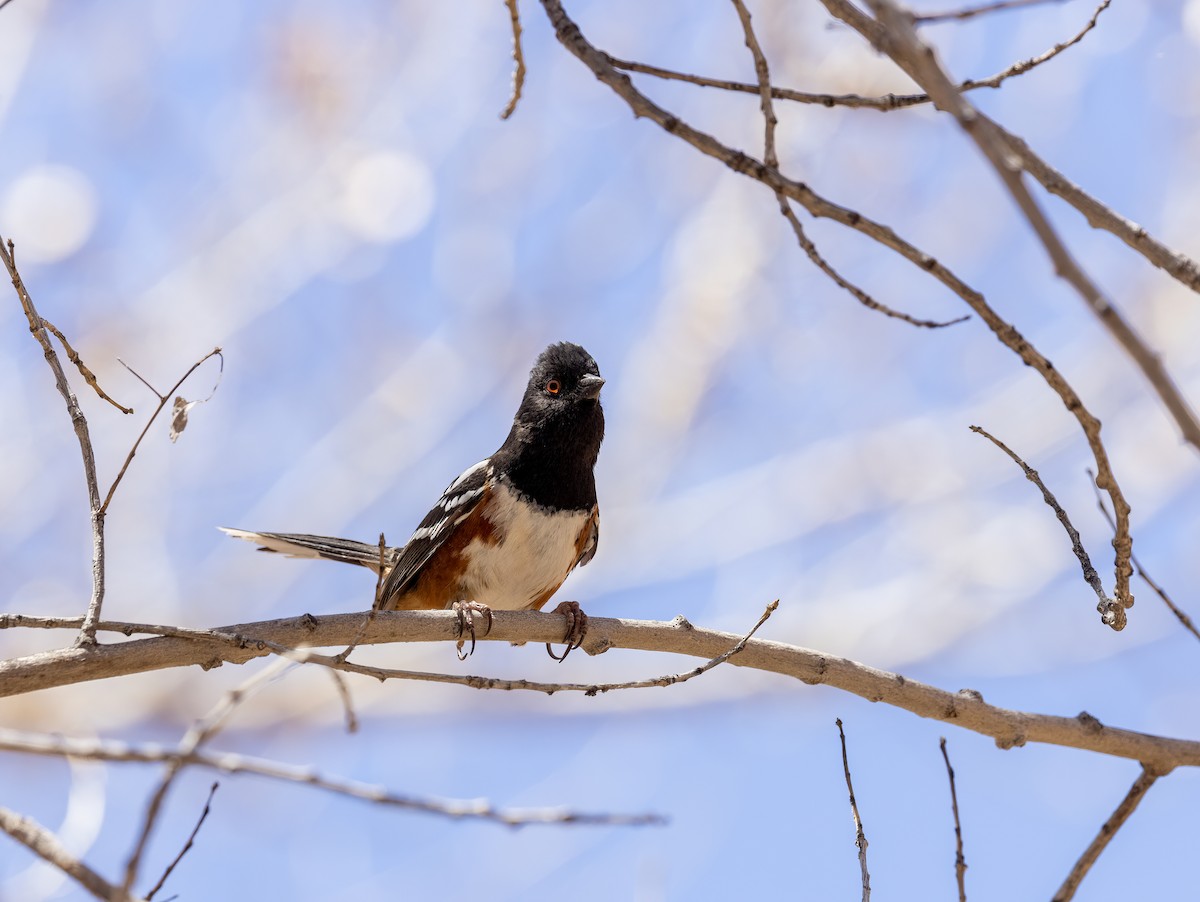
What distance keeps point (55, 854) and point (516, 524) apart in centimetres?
289

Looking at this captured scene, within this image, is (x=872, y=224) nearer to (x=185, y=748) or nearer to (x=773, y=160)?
(x=773, y=160)

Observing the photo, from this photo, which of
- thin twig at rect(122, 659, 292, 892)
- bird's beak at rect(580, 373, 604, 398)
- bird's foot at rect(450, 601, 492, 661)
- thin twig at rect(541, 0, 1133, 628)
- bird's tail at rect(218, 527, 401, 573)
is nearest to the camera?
thin twig at rect(122, 659, 292, 892)

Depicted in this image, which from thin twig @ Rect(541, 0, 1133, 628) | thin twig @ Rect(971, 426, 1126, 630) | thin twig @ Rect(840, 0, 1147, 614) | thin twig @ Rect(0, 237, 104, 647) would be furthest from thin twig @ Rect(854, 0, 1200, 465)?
thin twig @ Rect(0, 237, 104, 647)

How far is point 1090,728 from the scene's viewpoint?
298cm

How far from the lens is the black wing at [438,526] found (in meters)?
4.57

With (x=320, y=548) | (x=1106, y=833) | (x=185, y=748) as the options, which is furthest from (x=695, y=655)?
(x=320, y=548)

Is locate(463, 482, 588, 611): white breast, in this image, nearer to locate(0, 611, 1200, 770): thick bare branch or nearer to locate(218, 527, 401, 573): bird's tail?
locate(218, 527, 401, 573): bird's tail

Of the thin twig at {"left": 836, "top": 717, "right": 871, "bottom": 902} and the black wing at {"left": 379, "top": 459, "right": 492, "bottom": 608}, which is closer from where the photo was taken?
the thin twig at {"left": 836, "top": 717, "right": 871, "bottom": 902}

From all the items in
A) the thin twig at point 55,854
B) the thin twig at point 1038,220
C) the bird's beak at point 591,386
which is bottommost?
the thin twig at point 55,854

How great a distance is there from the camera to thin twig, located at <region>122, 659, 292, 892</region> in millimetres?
1342

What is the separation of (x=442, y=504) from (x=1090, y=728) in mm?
2653

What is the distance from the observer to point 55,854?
1.62 meters

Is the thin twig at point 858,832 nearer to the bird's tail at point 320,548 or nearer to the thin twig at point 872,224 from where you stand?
the thin twig at point 872,224

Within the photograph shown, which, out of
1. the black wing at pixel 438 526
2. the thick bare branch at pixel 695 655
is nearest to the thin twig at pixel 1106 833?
the thick bare branch at pixel 695 655
